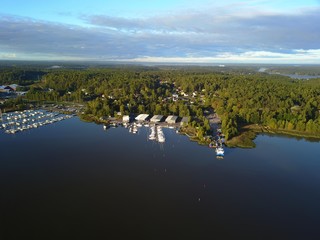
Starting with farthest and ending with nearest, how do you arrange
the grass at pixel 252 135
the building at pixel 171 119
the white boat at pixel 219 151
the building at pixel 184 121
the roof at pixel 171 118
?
the roof at pixel 171 118, the building at pixel 171 119, the building at pixel 184 121, the grass at pixel 252 135, the white boat at pixel 219 151

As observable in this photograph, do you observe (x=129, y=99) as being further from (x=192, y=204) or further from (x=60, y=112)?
(x=192, y=204)

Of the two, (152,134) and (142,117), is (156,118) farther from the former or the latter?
(152,134)

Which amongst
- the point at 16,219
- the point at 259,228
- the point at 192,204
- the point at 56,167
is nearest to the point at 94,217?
the point at 16,219

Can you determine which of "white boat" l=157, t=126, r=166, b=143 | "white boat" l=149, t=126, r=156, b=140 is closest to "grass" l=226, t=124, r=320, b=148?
"white boat" l=157, t=126, r=166, b=143

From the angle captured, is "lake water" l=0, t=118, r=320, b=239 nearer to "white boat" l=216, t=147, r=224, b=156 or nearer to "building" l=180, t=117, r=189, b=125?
"white boat" l=216, t=147, r=224, b=156

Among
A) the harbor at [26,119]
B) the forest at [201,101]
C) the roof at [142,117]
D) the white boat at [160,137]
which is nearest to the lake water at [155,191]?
the white boat at [160,137]

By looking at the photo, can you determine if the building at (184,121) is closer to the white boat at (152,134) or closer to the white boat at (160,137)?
the white boat at (152,134)

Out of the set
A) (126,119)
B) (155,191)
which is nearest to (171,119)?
(126,119)

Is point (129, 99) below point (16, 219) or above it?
above
